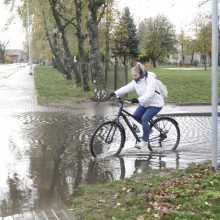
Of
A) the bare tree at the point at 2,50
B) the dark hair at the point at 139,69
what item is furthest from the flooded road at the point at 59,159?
the bare tree at the point at 2,50

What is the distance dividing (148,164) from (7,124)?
645 cm

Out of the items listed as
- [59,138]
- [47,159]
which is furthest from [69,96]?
[47,159]

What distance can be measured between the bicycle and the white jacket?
223 mm

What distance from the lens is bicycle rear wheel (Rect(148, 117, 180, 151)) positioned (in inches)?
384

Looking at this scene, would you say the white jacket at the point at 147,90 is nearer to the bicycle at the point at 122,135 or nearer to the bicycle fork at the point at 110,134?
the bicycle at the point at 122,135

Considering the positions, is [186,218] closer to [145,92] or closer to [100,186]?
[100,186]

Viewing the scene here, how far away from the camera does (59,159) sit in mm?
→ 9125

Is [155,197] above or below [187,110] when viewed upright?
above

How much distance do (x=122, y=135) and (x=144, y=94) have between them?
87 centimetres

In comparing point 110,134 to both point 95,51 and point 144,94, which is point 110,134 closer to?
point 144,94

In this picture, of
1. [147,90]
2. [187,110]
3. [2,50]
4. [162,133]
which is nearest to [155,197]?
[147,90]

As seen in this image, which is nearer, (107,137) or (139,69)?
(139,69)

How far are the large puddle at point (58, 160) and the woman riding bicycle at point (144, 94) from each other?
Answer: 0.60 m

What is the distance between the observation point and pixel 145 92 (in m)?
9.13
